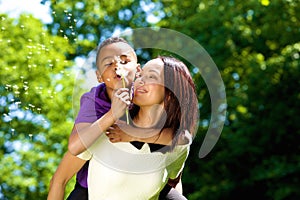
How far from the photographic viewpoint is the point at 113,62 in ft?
6.77

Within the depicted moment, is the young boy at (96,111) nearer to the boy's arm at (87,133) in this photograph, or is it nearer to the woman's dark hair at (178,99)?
the boy's arm at (87,133)

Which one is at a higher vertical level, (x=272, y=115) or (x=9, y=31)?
Answer: (x=9, y=31)

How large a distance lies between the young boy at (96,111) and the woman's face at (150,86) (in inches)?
1.4

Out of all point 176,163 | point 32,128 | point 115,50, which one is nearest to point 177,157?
point 176,163

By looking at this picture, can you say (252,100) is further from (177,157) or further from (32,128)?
(177,157)

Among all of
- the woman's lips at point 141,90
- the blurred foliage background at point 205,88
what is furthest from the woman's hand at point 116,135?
the blurred foliage background at point 205,88

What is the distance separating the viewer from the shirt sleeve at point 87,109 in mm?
2053

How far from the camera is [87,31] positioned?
1177 cm

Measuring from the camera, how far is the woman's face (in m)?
2.09

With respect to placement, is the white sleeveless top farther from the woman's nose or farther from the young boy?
the woman's nose

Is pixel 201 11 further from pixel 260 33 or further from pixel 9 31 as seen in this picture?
pixel 9 31

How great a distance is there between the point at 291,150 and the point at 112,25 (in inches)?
159

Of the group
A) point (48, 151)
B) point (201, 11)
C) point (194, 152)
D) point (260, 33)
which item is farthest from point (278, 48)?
point (48, 151)

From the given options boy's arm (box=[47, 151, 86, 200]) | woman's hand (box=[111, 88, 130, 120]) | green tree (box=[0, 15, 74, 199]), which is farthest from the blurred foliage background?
woman's hand (box=[111, 88, 130, 120])
